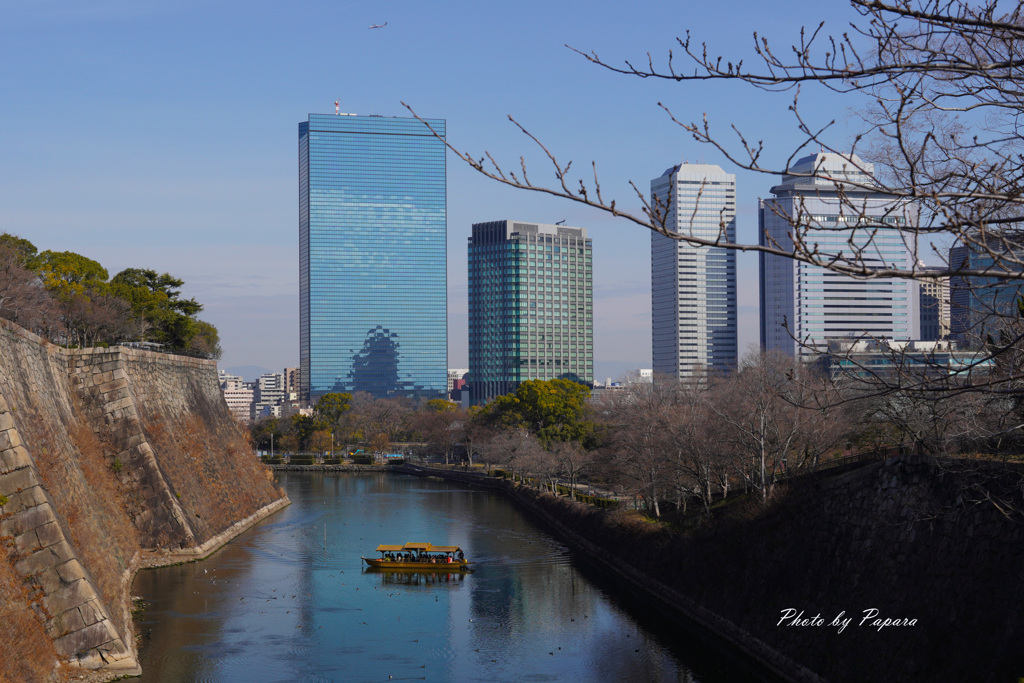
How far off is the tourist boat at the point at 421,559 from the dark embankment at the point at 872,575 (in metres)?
9.52

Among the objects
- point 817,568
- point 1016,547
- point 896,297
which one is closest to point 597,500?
point 817,568

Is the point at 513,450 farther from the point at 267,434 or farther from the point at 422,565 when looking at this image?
the point at 267,434

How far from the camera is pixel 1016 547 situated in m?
16.8

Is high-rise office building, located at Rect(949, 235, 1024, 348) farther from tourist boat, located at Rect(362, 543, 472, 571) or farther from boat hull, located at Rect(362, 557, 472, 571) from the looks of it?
tourist boat, located at Rect(362, 543, 472, 571)

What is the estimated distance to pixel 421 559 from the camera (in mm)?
36281

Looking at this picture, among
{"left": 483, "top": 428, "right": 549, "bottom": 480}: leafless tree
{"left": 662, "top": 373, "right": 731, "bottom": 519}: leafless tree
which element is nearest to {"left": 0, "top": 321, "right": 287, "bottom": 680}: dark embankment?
{"left": 483, "top": 428, "right": 549, "bottom": 480}: leafless tree

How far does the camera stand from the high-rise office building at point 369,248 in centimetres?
16025

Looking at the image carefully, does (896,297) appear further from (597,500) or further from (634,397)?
(597,500)

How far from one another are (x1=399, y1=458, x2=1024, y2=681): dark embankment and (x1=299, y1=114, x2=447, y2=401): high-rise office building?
13822 centimetres

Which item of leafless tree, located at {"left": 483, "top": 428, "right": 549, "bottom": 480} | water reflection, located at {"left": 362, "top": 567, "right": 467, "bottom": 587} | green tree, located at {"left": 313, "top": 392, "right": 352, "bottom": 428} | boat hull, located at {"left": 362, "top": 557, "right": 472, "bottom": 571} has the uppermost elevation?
green tree, located at {"left": 313, "top": 392, "right": 352, "bottom": 428}

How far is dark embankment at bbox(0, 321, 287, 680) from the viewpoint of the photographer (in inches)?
752

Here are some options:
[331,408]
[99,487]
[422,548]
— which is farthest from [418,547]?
[331,408]

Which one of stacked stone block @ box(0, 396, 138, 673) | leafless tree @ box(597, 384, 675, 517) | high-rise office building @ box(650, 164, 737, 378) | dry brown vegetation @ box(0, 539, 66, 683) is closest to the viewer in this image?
dry brown vegetation @ box(0, 539, 66, 683)

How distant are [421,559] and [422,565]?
0.34m
